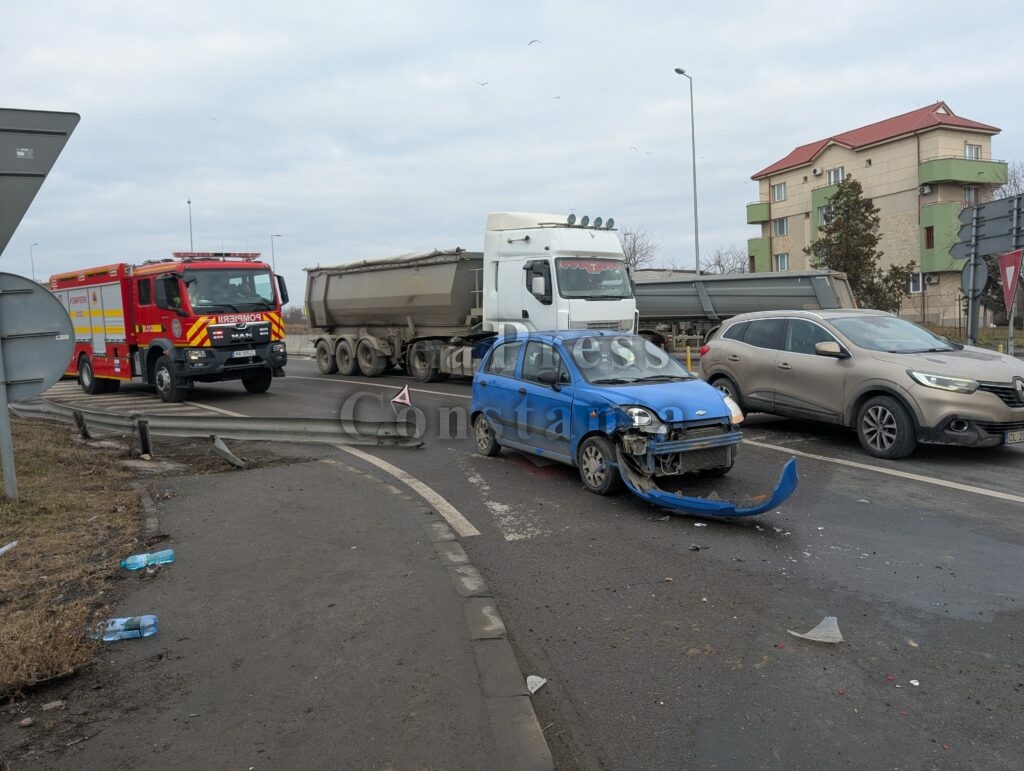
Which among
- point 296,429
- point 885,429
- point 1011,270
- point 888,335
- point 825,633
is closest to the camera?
point 825,633

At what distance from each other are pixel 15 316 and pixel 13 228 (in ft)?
2.64

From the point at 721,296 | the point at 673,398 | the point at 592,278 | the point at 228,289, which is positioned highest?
the point at 228,289

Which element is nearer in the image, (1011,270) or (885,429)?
(885,429)

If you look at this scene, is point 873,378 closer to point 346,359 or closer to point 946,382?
point 946,382

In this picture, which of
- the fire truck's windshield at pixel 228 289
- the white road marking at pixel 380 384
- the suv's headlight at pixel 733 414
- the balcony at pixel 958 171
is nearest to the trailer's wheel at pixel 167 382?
the fire truck's windshield at pixel 228 289

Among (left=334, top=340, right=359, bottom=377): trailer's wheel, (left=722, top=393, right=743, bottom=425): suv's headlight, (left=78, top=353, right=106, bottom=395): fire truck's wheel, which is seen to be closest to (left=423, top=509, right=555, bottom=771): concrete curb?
(left=722, top=393, right=743, bottom=425): suv's headlight

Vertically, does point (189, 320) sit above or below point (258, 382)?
above

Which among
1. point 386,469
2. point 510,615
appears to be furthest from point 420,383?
point 510,615

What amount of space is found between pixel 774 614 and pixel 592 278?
1146 centimetres

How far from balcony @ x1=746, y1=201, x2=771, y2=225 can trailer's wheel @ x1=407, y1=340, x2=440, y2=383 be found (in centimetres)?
4224

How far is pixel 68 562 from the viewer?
5.65m

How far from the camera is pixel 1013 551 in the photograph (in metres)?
5.52

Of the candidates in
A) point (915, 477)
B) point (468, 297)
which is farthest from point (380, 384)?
point (915, 477)

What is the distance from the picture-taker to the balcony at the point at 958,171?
43.5 meters
